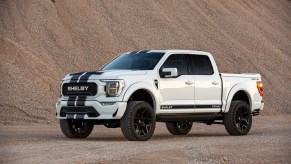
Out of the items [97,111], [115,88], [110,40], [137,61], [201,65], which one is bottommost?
[97,111]

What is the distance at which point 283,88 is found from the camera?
39.7 meters

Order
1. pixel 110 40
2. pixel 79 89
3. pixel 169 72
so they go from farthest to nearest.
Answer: pixel 110 40 → pixel 169 72 → pixel 79 89

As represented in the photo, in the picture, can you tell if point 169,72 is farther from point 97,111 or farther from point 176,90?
point 97,111

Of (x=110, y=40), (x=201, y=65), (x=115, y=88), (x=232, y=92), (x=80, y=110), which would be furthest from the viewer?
(x=110, y=40)

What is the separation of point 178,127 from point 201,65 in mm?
2388

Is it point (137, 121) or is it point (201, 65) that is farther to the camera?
point (201, 65)

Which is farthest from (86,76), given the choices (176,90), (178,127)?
(178,127)

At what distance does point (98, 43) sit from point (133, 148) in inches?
925

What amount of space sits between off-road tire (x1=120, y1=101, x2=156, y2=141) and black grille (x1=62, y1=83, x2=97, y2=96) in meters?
0.83

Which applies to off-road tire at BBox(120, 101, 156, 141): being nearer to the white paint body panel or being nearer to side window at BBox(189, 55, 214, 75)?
the white paint body panel

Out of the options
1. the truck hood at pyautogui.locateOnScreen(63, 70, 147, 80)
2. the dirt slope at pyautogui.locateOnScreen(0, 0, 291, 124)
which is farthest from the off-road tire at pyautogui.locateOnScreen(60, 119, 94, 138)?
the dirt slope at pyautogui.locateOnScreen(0, 0, 291, 124)

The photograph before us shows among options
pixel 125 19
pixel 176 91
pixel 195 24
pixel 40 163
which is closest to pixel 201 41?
pixel 195 24

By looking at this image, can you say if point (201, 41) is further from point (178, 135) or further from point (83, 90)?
point (83, 90)

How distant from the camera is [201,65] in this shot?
16516 millimetres
